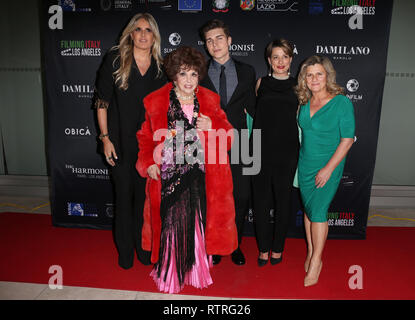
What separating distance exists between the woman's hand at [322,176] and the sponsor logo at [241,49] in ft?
4.97

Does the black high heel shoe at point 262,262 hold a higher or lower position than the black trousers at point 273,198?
lower

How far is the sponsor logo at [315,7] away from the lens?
10.4 ft

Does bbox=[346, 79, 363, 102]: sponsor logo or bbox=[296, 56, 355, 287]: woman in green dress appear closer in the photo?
bbox=[296, 56, 355, 287]: woman in green dress

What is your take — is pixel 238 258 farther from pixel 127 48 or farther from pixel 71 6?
pixel 71 6

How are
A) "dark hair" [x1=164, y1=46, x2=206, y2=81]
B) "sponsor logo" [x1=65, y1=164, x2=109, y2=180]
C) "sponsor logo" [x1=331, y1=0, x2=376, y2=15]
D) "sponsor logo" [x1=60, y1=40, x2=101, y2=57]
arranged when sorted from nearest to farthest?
"dark hair" [x1=164, y1=46, x2=206, y2=81] < "sponsor logo" [x1=331, y1=0, x2=376, y2=15] < "sponsor logo" [x1=60, y1=40, x2=101, y2=57] < "sponsor logo" [x1=65, y1=164, x2=109, y2=180]

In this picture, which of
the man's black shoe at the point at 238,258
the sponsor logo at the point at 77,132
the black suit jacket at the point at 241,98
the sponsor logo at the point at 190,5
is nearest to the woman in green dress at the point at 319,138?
the black suit jacket at the point at 241,98

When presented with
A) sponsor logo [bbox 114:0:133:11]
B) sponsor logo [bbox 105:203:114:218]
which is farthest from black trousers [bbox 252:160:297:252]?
sponsor logo [bbox 114:0:133:11]

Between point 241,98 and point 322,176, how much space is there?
0.84 metres

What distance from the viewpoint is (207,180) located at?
2.26 metres

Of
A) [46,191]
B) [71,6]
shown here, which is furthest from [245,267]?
[46,191]

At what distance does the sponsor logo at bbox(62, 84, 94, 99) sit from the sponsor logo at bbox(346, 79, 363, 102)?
2603mm

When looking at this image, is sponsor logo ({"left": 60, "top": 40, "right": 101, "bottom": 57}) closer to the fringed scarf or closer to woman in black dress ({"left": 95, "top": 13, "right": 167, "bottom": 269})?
woman in black dress ({"left": 95, "top": 13, "right": 167, "bottom": 269})

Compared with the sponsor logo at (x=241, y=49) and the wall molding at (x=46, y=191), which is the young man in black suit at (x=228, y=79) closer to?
the sponsor logo at (x=241, y=49)

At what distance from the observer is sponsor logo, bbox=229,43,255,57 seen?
3.28m
